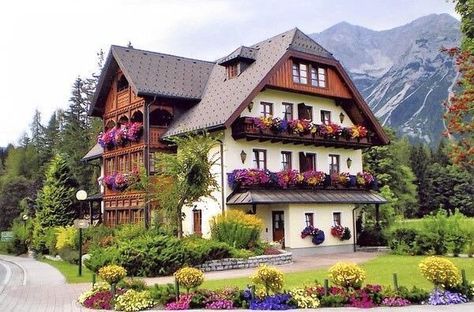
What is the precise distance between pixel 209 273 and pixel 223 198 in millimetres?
7343

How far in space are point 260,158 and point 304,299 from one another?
17564 millimetres

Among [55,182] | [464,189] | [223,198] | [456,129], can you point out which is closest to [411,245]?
[223,198]

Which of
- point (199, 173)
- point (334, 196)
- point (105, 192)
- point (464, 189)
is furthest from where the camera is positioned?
point (464, 189)

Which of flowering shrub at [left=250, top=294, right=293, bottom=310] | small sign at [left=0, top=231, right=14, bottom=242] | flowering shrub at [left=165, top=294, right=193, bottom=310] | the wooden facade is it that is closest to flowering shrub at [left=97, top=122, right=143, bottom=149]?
the wooden facade

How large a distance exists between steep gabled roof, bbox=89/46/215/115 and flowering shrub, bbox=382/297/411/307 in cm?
2050

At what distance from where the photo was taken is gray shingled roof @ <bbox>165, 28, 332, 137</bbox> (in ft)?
93.1

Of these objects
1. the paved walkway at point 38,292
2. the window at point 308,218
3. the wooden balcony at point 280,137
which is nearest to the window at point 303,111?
the wooden balcony at point 280,137

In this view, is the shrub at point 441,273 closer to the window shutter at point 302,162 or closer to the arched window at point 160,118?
the window shutter at point 302,162

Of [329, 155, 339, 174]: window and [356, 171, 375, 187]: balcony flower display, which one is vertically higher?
[329, 155, 339, 174]: window

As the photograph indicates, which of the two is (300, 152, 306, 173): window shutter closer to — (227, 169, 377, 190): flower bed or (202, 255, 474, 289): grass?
(227, 169, 377, 190): flower bed

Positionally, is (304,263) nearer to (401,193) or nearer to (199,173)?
(199,173)

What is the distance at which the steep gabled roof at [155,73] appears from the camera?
31.0 metres

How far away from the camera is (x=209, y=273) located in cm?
2094

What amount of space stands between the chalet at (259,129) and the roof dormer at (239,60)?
6cm
